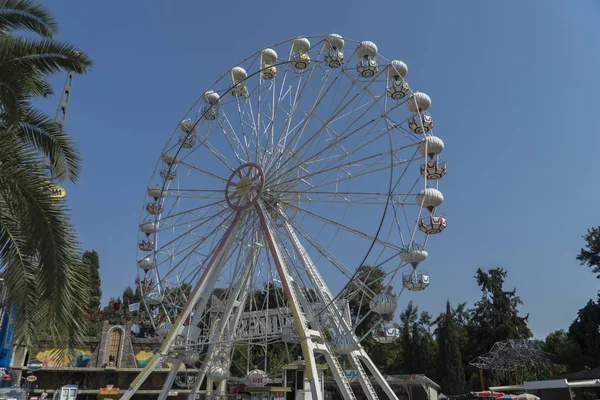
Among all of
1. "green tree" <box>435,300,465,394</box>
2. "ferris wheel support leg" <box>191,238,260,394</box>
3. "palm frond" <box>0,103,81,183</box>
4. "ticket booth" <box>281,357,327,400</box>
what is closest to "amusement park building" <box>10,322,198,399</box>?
"ticket booth" <box>281,357,327,400</box>

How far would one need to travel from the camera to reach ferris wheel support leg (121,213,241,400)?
72.5 feet

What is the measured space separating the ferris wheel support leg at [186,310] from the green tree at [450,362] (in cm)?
3054

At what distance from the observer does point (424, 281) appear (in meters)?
21.1

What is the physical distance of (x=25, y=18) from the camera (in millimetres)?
10891

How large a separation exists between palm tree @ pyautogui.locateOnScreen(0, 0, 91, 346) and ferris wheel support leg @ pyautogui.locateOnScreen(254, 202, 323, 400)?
11.4 meters

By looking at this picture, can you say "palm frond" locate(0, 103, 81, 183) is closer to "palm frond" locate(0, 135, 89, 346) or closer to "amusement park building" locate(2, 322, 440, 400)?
"palm frond" locate(0, 135, 89, 346)

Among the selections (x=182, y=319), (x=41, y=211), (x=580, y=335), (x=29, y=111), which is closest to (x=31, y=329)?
(x=41, y=211)

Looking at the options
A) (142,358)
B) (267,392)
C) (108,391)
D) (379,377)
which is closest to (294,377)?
(267,392)

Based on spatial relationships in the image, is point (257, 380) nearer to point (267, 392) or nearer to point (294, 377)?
point (267, 392)

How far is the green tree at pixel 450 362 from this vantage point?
46.7m

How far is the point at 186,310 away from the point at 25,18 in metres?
15.3

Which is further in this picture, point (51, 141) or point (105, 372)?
point (105, 372)

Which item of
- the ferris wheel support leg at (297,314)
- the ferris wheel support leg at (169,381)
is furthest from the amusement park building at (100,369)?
the ferris wheel support leg at (297,314)

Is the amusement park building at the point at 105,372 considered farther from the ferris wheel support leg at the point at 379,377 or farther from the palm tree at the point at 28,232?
the palm tree at the point at 28,232
